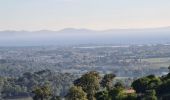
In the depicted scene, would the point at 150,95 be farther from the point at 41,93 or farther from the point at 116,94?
the point at 41,93

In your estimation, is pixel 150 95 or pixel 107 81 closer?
pixel 150 95

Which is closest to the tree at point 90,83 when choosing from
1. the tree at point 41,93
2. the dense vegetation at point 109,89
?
the dense vegetation at point 109,89

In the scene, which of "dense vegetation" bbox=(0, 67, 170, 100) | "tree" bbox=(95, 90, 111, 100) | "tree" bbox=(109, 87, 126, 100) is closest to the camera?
"dense vegetation" bbox=(0, 67, 170, 100)

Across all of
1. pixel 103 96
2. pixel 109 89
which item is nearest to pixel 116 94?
pixel 103 96

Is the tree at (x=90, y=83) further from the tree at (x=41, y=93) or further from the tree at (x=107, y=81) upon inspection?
the tree at (x=107, y=81)

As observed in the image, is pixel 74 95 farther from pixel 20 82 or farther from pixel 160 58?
pixel 160 58

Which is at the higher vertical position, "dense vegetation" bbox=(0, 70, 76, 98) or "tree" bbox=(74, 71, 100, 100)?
"tree" bbox=(74, 71, 100, 100)

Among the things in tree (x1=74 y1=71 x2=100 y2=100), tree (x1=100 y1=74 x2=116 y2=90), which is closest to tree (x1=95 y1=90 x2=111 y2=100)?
tree (x1=74 y1=71 x2=100 y2=100)

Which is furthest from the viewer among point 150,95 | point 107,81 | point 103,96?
point 107,81

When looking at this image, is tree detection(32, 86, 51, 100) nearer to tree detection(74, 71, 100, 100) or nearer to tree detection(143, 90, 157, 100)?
tree detection(74, 71, 100, 100)

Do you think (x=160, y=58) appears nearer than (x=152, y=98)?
No

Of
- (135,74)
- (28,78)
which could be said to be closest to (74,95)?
(28,78)
